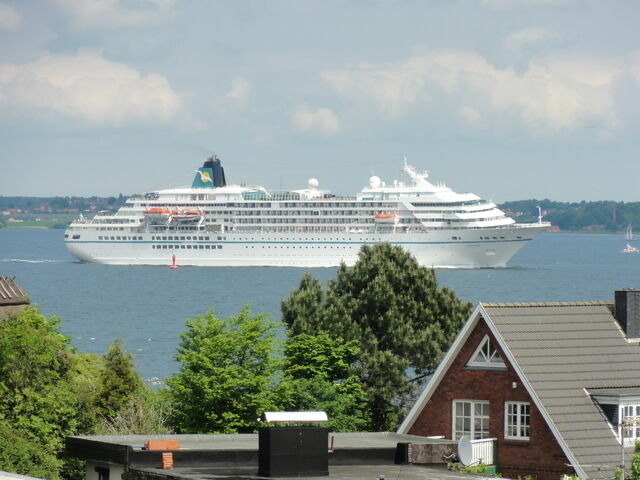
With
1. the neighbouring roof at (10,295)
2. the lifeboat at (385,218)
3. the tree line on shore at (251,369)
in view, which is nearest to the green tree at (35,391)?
the tree line on shore at (251,369)

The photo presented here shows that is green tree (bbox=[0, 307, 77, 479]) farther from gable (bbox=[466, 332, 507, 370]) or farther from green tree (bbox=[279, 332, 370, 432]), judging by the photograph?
gable (bbox=[466, 332, 507, 370])

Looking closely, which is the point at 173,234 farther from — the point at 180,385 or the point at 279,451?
the point at 279,451

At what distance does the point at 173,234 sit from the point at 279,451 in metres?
143

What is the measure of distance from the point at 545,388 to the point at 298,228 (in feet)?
445

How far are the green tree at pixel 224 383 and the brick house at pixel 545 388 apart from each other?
7.72 meters

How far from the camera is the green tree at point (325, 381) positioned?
103 ft

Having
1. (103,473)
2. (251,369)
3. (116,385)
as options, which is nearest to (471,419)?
(103,473)

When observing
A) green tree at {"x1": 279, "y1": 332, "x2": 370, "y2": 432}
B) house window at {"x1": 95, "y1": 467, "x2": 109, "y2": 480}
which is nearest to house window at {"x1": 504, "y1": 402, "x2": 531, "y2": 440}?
house window at {"x1": 95, "y1": 467, "x2": 109, "y2": 480}

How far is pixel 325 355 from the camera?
34.4 metres

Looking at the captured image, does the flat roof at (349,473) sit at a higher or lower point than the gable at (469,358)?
lower

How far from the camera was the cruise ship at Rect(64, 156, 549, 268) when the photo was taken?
494ft

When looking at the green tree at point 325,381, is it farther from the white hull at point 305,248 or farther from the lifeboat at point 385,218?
the lifeboat at point 385,218

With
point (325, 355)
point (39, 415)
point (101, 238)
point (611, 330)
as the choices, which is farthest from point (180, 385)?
point (101, 238)

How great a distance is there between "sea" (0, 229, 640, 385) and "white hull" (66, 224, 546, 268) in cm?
128
